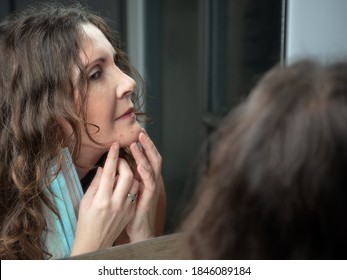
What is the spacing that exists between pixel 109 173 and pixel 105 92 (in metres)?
0.09

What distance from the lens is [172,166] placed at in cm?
61

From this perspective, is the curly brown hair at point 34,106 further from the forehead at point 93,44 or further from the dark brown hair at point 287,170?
the dark brown hair at point 287,170

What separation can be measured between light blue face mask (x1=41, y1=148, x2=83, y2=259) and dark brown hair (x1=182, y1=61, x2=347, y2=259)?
0.26m

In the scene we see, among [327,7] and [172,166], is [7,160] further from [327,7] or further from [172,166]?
[327,7]

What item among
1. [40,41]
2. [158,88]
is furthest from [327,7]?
[40,41]

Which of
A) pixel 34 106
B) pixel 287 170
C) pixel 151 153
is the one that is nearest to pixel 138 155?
pixel 151 153

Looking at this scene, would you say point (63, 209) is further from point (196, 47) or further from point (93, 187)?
point (196, 47)

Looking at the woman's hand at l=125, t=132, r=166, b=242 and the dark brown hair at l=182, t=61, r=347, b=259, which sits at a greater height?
the dark brown hair at l=182, t=61, r=347, b=259

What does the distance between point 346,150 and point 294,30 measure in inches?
17.0

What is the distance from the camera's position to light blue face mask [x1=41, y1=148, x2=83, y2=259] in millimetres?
527

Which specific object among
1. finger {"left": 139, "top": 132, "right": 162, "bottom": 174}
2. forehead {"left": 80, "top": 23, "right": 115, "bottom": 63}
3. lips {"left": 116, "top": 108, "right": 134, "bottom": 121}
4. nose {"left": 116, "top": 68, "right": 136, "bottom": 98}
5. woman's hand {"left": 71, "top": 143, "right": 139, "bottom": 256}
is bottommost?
woman's hand {"left": 71, "top": 143, "right": 139, "bottom": 256}

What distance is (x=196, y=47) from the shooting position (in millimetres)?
653

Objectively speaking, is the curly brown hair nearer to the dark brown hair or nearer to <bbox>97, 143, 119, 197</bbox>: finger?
<bbox>97, 143, 119, 197</bbox>: finger

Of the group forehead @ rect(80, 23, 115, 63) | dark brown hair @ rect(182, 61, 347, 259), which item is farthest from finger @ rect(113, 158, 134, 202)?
dark brown hair @ rect(182, 61, 347, 259)
